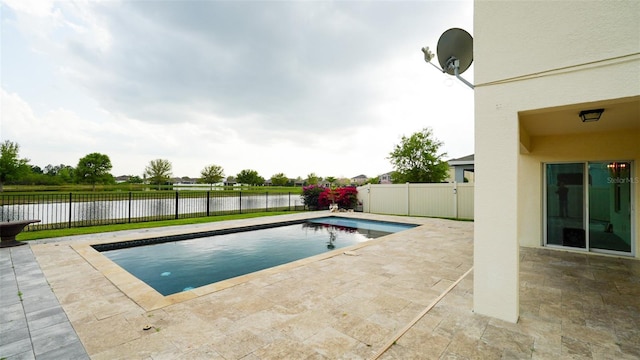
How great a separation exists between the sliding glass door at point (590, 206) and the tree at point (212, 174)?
6709 centimetres

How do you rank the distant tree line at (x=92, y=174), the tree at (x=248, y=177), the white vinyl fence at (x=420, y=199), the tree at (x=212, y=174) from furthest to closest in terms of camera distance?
the tree at (x=248, y=177)
the tree at (x=212, y=174)
the distant tree line at (x=92, y=174)
the white vinyl fence at (x=420, y=199)

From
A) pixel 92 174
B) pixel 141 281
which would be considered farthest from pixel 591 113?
pixel 92 174

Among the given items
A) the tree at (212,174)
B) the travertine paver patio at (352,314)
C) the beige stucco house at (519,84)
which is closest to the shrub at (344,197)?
the travertine paver patio at (352,314)

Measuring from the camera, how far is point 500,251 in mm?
2867

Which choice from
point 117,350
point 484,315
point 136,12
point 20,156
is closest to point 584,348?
point 484,315

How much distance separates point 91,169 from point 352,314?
58.5m

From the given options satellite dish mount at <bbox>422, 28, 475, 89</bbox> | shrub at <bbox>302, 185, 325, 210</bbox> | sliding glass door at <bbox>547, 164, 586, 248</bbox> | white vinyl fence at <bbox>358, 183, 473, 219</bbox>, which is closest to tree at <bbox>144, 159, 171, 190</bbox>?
shrub at <bbox>302, 185, 325, 210</bbox>

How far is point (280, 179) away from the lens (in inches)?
2835

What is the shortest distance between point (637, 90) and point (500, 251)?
75.1 inches

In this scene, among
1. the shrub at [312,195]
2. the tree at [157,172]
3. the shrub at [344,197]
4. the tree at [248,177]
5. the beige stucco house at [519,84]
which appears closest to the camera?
the beige stucco house at [519,84]

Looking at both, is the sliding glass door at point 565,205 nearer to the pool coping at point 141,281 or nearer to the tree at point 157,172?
the pool coping at point 141,281

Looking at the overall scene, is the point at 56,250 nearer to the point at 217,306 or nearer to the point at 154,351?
the point at 217,306

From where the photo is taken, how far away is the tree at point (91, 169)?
44.1 meters

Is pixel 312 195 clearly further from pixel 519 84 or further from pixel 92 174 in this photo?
pixel 92 174
